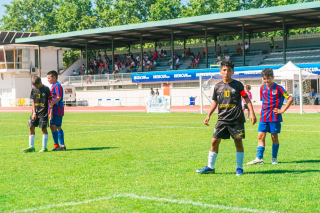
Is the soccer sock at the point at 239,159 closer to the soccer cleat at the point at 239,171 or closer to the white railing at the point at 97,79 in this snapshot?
the soccer cleat at the point at 239,171

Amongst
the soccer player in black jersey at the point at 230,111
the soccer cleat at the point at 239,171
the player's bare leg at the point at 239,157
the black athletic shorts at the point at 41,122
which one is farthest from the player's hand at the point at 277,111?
the black athletic shorts at the point at 41,122

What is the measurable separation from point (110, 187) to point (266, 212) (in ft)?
7.84

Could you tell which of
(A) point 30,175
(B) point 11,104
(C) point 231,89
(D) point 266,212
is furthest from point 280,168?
(B) point 11,104

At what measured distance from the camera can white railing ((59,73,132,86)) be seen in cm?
4809

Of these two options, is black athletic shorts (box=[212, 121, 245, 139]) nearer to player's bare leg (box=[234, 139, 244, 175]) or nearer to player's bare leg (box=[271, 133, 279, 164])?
player's bare leg (box=[234, 139, 244, 175])

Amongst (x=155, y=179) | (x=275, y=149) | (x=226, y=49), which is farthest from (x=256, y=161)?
(x=226, y=49)

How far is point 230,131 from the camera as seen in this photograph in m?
7.04

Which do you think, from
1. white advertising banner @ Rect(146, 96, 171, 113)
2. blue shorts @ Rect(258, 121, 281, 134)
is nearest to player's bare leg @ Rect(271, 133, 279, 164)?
blue shorts @ Rect(258, 121, 281, 134)

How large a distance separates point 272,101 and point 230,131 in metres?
1.81

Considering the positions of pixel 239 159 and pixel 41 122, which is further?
pixel 41 122

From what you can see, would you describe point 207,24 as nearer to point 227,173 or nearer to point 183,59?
point 183,59

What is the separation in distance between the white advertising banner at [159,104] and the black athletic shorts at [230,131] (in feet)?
78.2

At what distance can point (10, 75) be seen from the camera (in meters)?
57.4

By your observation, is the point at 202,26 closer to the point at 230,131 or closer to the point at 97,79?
the point at 97,79
